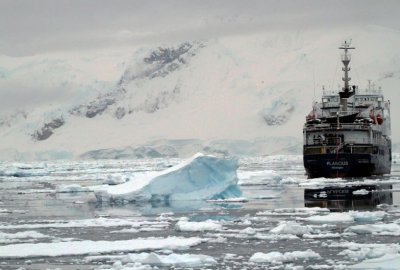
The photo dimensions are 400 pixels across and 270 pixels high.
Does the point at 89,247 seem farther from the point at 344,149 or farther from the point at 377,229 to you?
the point at 344,149

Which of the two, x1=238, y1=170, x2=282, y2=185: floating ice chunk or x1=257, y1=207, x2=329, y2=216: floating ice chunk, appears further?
x1=238, y1=170, x2=282, y2=185: floating ice chunk

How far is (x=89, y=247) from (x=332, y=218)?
659 cm

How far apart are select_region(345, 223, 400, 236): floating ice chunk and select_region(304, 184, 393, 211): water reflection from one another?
5326mm

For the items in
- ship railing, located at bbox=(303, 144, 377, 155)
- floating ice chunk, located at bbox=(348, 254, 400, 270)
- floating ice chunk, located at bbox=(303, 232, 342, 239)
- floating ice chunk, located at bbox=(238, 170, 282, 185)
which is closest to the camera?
floating ice chunk, located at bbox=(348, 254, 400, 270)

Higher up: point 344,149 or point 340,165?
point 344,149

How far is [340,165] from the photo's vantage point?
4225 cm

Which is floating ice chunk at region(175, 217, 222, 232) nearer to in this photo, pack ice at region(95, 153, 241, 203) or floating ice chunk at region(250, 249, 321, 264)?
floating ice chunk at region(250, 249, 321, 264)

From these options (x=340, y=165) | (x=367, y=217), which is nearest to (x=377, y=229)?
(x=367, y=217)

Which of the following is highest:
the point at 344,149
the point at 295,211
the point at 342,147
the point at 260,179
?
the point at 342,147

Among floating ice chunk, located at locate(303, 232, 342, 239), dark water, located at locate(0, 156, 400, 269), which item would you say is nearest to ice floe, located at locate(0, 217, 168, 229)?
dark water, located at locate(0, 156, 400, 269)

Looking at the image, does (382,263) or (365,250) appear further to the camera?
(365,250)

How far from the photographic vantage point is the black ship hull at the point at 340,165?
42312 mm

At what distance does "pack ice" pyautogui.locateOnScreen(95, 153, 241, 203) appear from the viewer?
2798cm

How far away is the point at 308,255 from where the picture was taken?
1379cm
